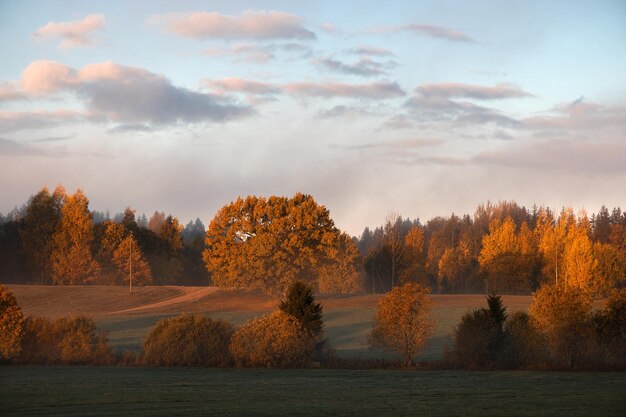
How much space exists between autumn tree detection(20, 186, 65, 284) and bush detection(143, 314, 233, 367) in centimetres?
6569

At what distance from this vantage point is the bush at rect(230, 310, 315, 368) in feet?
144

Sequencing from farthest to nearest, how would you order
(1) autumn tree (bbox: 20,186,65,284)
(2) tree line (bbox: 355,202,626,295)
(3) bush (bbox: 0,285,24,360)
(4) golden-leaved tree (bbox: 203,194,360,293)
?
(1) autumn tree (bbox: 20,186,65,284) → (2) tree line (bbox: 355,202,626,295) → (4) golden-leaved tree (bbox: 203,194,360,293) → (3) bush (bbox: 0,285,24,360)

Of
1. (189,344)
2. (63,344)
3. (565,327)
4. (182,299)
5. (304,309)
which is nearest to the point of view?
(565,327)

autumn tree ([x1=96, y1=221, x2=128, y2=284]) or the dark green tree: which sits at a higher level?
autumn tree ([x1=96, y1=221, x2=128, y2=284])

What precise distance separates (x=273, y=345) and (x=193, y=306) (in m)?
41.6

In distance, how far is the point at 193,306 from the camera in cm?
8412

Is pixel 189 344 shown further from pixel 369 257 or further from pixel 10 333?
pixel 369 257

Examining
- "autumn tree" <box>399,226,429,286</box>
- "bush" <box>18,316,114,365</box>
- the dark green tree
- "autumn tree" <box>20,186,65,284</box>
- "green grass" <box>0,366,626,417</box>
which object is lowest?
"green grass" <box>0,366,626,417</box>

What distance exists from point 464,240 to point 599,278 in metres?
32.9

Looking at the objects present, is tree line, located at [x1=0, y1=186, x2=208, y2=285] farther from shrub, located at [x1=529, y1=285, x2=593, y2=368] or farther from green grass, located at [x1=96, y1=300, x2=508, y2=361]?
shrub, located at [x1=529, y1=285, x2=593, y2=368]

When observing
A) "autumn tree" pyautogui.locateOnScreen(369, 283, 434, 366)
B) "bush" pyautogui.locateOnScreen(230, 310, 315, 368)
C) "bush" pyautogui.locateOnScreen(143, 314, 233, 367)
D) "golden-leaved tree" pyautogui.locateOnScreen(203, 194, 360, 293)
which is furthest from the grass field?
"bush" pyautogui.locateOnScreen(230, 310, 315, 368)

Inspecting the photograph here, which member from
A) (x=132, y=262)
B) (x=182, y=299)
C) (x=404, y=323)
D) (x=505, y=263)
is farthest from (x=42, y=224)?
(x=404, y=323)

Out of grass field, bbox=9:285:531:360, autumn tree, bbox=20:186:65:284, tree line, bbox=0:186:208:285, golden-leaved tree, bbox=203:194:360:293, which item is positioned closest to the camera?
grass field, bbox=9:285:531:360

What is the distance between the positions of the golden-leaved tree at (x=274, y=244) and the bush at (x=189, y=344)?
35.1 m
